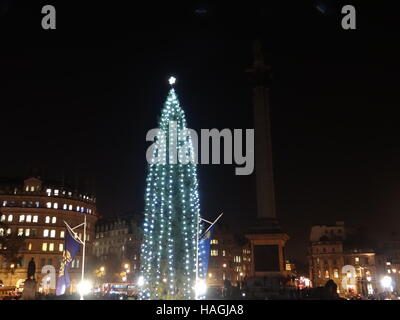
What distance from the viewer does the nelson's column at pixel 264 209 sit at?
53.8m

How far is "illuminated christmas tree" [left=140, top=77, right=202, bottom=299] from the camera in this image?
3672cm

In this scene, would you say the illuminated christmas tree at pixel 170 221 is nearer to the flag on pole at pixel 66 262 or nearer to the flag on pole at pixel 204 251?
the flag on pole at pixel 204 251

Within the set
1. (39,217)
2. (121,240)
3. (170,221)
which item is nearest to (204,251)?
(170,221)

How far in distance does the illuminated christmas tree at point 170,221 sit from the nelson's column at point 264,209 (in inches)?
688

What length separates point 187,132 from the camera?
39.6 metres

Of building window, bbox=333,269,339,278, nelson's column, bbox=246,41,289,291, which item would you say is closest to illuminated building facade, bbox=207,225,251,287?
building window, bbox=333,269,339,278

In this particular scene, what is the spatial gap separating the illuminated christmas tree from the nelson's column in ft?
57.3

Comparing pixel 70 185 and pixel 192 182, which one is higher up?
pixel 70 185

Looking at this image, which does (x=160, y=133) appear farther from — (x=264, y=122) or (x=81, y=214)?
(x=81, y=214)

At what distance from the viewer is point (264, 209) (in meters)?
58.7

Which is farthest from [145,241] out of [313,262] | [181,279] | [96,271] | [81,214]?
[313,262]

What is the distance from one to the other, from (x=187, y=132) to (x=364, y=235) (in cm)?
10998

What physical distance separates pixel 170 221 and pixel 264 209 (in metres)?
24.4

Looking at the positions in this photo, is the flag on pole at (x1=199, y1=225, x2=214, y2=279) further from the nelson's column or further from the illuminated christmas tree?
the nelson's column
